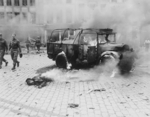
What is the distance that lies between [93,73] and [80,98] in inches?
127

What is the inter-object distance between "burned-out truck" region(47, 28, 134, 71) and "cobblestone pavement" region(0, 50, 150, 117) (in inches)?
44.6

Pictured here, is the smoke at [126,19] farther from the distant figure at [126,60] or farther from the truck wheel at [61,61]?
the truck wheel at [61,61]

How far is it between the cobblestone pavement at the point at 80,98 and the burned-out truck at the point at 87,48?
113 centimetres

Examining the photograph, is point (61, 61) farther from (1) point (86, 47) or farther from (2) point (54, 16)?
(2) point (54, 16)

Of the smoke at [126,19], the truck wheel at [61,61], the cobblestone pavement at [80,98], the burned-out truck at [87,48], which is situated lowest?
the cobblestone pavement at [80,98]

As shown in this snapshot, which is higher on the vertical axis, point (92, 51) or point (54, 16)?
point (54, 16)

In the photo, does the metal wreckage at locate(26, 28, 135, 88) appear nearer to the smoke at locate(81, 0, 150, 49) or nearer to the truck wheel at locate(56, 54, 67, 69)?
the truck wheel at locate(56, 54, 67, 69)

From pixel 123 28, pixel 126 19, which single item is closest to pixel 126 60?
pixel 123 28

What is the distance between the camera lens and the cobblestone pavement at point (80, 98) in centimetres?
444

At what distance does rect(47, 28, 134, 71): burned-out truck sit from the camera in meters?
8.31

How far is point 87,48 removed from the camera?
8.50 metres

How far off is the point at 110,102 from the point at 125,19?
5.32 m

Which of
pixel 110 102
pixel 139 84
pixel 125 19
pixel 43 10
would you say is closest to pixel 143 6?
pixel 125 19

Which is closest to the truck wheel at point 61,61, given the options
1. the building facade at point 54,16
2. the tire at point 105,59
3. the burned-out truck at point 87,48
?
the burned-out truck at point 87,48
